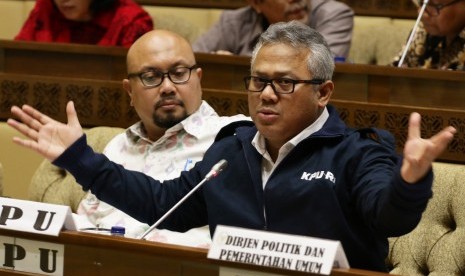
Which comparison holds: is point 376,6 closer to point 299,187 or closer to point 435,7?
point 435,7

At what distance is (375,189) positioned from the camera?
1.99m

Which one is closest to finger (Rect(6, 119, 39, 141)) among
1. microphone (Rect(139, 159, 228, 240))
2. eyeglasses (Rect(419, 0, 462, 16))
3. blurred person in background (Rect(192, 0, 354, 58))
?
microphone (Rect(139, 159, 228, 240))

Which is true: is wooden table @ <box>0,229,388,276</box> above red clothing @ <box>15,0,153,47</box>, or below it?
above

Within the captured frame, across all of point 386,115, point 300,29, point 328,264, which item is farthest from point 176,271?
point 386,115

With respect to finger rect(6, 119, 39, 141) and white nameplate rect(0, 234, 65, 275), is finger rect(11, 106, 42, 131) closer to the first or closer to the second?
finger rect(6, 119, 39, 141)

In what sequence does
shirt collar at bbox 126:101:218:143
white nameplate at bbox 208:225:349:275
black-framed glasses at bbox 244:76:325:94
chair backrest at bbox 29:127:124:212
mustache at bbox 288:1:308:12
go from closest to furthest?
white nameplate at bbox 208:225:349:275
black-framed glasses at bbox 244:76:325:94
shirt collar at bbox 126:101:218:143
chair backrest at bbox 29:127:124:212
mustache at bbox 288:1:308:12

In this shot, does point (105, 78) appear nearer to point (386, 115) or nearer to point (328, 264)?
point (386, 115)

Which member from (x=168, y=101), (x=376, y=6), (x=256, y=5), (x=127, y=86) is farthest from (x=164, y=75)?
(x=376, y=6)

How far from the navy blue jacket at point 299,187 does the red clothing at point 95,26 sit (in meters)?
1.33

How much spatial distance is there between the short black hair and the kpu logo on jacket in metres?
1.72

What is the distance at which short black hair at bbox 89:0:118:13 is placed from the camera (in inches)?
146

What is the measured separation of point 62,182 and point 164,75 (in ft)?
1.79

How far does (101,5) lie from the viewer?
370cm

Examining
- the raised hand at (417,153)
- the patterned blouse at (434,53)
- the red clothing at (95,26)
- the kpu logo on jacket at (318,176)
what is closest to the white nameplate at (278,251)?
the raised hand at (417,153)
